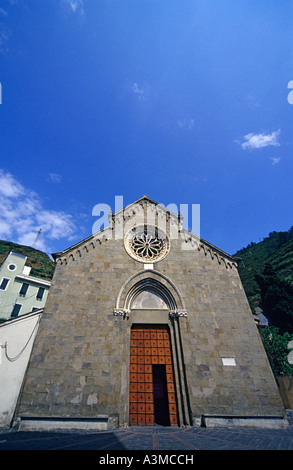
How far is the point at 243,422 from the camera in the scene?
28.7ft

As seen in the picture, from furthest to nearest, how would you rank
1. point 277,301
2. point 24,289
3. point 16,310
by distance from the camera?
point 24,289
point 277,301
point 16,310

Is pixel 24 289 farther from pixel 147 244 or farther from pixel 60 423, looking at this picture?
pixel 60 423

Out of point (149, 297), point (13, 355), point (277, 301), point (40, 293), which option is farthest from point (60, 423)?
point (277, 301)

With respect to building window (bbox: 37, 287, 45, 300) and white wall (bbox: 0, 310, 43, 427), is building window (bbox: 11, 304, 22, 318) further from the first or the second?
white wall (bbox: 0, 310, 43, 427)

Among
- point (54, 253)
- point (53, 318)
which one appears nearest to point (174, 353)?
point (53, 318)

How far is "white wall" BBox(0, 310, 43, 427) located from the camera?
9.09 metres

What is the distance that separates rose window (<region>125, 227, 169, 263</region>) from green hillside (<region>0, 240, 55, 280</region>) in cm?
4368

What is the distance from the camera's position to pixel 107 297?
1177 centimetres

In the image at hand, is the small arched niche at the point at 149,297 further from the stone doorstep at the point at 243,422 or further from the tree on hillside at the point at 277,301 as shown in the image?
the tree on hillside at the point at 277,301

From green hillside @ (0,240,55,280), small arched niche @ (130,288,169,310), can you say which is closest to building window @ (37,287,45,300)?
green hillside @ (0,240,55,280)

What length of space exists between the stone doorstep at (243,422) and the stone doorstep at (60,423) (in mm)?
4438

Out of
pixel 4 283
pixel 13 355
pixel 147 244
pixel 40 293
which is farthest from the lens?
pixel 40 293

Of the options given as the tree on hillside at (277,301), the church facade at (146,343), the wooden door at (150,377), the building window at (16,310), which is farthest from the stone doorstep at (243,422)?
the building window at (16,310)

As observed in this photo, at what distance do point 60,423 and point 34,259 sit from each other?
66316mm
